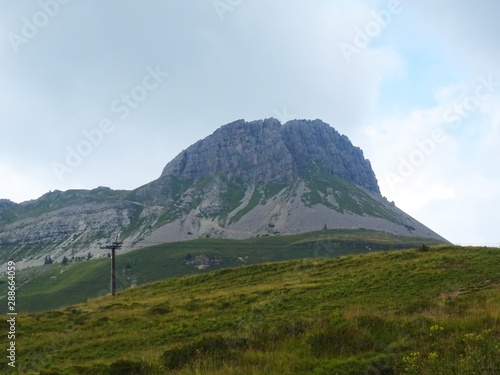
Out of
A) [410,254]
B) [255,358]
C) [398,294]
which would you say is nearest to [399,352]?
[255,358]

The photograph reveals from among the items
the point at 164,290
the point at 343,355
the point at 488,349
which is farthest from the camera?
the point at 164,290

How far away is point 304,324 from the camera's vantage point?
47.6 feet

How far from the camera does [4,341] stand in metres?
30.6

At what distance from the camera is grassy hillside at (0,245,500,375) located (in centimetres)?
1077

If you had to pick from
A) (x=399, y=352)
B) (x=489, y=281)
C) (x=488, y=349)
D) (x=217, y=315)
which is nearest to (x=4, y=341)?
(x=217, y=315)

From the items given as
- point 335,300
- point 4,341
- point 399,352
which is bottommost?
point 4,341

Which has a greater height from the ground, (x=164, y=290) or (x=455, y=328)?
(x=455, y=328)

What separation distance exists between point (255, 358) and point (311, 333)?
2293 mm

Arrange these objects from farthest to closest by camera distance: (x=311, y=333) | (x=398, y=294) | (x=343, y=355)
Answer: (x=398, y=294) < (x=311, y=333) < (x=343, y=355)

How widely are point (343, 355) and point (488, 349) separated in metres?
3.73

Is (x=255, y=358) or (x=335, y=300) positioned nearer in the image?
(x=255, y=358)

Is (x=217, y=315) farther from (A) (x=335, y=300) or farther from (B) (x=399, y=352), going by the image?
(B) (x=399, y=352)

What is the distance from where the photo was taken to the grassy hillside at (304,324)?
1077 cm

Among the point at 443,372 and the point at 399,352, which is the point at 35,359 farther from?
the point at 443,372
